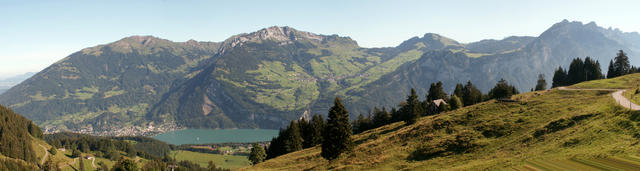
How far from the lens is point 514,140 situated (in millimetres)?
41625

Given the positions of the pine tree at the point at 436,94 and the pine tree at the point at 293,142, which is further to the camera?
the pine tree at the point at 436,94

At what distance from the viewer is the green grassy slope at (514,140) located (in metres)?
30.6

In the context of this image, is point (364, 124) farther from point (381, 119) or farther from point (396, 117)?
point (396, 117)

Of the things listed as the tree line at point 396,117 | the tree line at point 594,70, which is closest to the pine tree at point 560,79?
the tree line at point 594,70

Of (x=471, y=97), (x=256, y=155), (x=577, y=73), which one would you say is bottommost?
(x=256, y=155)

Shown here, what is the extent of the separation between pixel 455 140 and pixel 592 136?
1646 cm

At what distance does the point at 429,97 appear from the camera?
113500 millimetres

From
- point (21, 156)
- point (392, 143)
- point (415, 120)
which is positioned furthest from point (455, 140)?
point (21, 156)

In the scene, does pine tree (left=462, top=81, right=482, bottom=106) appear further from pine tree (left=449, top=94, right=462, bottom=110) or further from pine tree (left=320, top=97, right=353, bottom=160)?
pine tree (left=320, top=97, right=353, bottom=160)

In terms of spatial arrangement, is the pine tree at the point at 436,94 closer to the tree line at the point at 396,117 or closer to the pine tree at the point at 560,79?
the tree line at the point at 396,117

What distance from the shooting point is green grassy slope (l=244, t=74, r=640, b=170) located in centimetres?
3056

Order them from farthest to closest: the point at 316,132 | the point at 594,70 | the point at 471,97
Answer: the point at 594,70 < the point at 471,97 < the point at 316,132

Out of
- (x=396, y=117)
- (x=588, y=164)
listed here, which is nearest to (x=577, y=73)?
(x=396, y=117)

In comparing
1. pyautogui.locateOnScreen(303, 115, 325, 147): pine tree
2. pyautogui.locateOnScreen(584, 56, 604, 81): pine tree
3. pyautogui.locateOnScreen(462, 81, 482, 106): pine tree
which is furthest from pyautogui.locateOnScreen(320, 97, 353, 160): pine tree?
pyautogui.locateOnScreen(584, 56, 604, 81): pine tree
